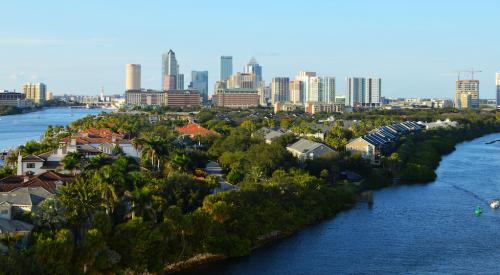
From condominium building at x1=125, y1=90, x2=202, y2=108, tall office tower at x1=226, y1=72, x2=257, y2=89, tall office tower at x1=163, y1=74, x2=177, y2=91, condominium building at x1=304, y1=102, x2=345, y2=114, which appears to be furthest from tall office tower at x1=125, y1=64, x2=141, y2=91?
condominium building at x1=304, y1=102, x2=345, y2=114

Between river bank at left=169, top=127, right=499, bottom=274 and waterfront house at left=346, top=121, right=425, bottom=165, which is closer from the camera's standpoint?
river bank at left=169, top=127, right=499, bottom=274

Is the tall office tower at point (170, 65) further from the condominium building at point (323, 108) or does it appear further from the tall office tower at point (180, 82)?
the condominium building at point (323, 108)

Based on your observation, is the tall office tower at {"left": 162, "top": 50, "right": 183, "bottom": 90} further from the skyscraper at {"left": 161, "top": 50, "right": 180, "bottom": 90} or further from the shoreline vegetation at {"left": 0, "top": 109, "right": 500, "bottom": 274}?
the shoreline vegetation at {"left": 0, "top": 109, "right": 500, "bottom": 274}

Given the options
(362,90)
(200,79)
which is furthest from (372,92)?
(200,79)

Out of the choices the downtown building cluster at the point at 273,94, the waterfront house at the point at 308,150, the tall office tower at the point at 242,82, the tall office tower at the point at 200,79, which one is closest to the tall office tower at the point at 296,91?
the downtown building cluster at the point at 273,94

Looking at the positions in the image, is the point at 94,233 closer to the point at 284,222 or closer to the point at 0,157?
the point at 284,222

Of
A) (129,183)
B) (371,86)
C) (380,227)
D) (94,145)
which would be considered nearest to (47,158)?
(94,145)

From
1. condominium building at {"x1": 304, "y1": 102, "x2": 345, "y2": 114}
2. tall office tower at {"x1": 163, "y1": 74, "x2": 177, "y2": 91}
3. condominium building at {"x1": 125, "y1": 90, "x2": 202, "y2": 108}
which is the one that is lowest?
condominium building at {"x1": 304, "y1": 102, "x2": 345, "y2": 114}
